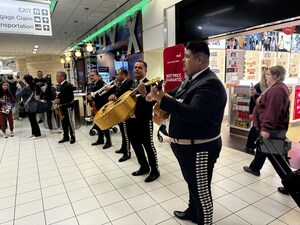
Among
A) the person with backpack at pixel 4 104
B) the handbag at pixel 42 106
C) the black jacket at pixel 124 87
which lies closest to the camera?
the black jacket at pixel 124 87

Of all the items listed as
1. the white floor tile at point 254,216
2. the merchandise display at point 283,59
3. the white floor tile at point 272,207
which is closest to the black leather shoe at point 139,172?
Result: the white floor tile at point 254,216

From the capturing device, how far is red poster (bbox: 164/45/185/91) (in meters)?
4.13

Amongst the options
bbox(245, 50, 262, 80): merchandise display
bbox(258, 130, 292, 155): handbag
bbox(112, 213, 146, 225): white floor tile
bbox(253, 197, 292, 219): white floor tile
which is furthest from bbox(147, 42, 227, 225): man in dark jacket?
bbox(245, 50, 262, 80): merchandise display

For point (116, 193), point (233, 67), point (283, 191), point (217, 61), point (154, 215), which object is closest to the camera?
point (154, 215)

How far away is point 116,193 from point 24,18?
3.33 meters

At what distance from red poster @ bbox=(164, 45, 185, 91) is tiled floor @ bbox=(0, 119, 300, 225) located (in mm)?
1448

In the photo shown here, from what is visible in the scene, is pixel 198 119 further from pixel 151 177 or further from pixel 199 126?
pixel 151 177

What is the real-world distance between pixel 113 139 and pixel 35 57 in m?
18.5

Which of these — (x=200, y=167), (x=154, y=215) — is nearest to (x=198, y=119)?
(x=200, y=167)

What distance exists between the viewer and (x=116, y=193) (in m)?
2.79

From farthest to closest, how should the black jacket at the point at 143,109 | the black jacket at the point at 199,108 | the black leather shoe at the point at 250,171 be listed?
the black leather shoe at the point at 250,171 < the black jacket at the point at 143,109 < the black jacket at the point at 199,108

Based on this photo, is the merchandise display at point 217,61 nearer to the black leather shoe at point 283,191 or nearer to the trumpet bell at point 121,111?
the black leather shoe at point 283,191

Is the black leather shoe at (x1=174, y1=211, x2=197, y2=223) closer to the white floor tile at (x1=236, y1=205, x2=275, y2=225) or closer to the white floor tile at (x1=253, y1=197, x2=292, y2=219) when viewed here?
the white floor tile at (x1=236, y1=205, x2=275, y2=225)

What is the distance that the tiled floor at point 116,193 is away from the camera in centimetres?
230
